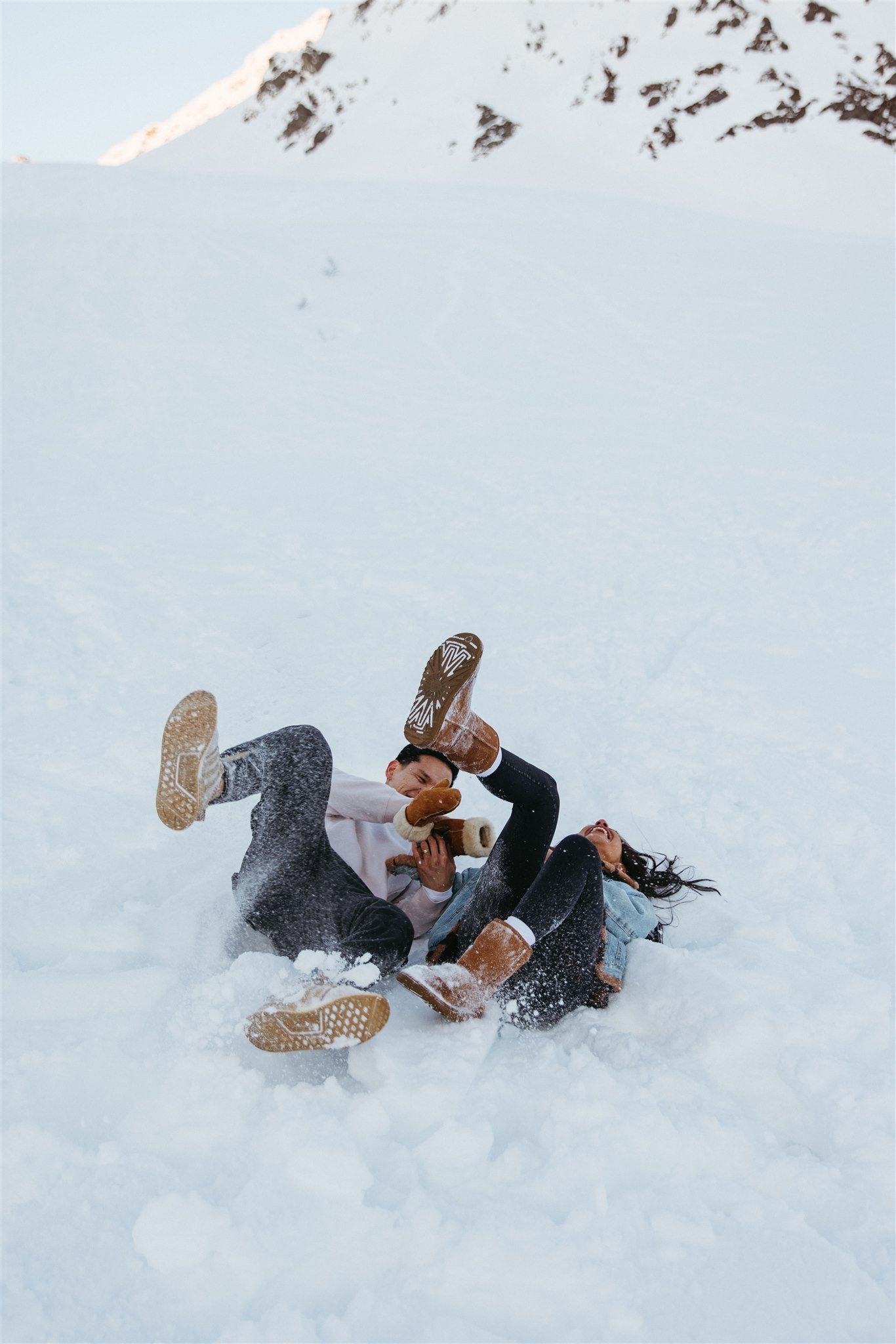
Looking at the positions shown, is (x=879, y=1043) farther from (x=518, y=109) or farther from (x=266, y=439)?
(x=518, y=109)

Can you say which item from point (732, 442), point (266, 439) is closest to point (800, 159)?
point (732, 442)

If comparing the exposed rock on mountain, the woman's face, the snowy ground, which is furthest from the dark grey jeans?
the exposed rock on mountain

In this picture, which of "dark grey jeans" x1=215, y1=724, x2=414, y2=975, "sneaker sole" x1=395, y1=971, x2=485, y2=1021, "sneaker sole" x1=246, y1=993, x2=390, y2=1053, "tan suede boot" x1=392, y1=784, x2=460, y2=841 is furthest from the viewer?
"tan suede boot" x1=392, y1=784, x2=460, y2=841

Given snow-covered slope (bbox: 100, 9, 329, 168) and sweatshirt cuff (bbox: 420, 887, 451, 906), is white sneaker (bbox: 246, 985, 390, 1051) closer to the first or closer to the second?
sweatshirt cuff (bbox: 420, 887, 451, 906)

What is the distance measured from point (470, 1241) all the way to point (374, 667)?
2.37 metres

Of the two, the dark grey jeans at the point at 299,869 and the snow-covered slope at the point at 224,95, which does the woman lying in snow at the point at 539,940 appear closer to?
the dark grey jeans at the point at 299,869

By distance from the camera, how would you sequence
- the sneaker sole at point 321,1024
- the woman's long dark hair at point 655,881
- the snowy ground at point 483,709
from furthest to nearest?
1. the woman's long dark hair at point 655,881
2. the sneaker sole at point 321,1024
3. the snowy ground at point 483,709

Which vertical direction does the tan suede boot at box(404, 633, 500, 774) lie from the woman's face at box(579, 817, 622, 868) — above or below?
above

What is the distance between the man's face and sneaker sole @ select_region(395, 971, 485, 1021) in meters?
0.48

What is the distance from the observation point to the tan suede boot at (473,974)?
5.73ft

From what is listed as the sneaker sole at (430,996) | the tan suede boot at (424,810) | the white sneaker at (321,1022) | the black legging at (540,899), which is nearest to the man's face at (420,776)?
the tan suede boot at (424,810)

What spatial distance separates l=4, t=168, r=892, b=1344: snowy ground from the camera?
1.38 meters

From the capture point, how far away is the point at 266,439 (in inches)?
215

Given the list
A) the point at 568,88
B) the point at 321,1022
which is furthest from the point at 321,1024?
the point at 568,88
